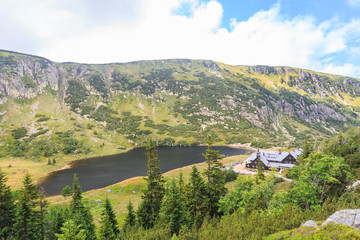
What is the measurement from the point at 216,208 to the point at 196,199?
552 centimetres

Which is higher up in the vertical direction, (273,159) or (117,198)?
(273,159)

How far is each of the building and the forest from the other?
183 feet

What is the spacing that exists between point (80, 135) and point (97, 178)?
355 feet

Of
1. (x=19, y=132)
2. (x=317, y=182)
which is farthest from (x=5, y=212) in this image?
(x=19, y=132)

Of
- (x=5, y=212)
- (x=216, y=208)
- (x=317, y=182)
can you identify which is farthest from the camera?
(x=216, y=208)

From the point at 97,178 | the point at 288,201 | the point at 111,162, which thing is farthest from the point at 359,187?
the point at 111,162

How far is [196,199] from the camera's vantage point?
31984 millimetres

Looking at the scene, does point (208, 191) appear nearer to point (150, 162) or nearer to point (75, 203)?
point (150, 162)

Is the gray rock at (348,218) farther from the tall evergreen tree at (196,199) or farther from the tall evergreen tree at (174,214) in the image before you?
the tall evergreen tree at (196,199)

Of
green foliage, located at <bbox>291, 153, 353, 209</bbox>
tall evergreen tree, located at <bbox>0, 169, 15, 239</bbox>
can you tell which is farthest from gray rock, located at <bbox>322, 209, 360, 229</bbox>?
tall evergreen tree, located at <bbox>0, 169, 15, 239</bbox>

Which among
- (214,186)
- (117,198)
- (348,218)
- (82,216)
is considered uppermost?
(348,218)

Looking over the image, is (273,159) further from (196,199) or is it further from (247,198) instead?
(196,199)

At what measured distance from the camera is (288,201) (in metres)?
26.7

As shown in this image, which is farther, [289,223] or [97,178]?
[97,178]
